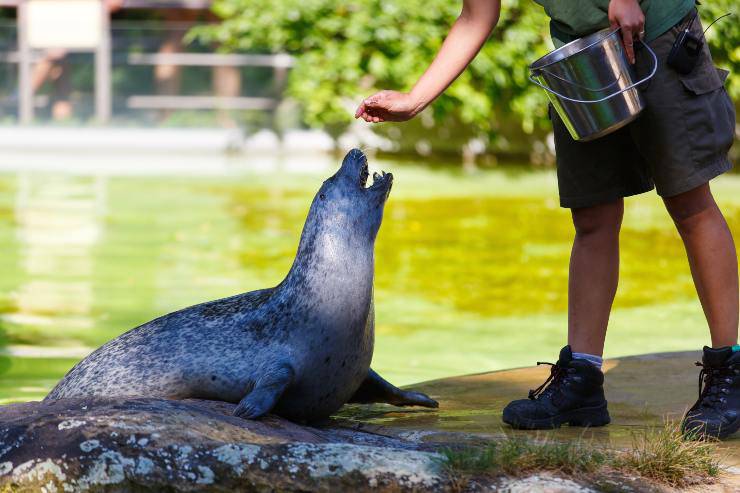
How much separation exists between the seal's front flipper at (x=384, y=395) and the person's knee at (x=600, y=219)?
0.77 metres

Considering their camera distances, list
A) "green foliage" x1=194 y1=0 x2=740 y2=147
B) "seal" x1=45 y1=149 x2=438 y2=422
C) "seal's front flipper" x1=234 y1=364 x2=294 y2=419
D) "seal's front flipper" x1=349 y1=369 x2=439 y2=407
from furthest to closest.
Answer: "green foliage" x1=194 y1=0 x2=740 y2=147 → "seal's front flipper" x1=349 y1=369 x2=439 y2=407 → "seal" x1=45 y1=149 x2=438 y2=422 → "seal's front flipper" x1=234 y1=364 x2=294 y2=419

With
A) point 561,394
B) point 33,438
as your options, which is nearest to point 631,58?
point 561,394

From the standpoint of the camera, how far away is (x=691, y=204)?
333 cm

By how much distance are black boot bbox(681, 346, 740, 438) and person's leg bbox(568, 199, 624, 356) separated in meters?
0.33

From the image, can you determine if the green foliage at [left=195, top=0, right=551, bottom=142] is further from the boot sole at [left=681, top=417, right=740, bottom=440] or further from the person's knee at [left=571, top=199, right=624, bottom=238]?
the boot sole at [left=681, top=417, right=740, bottom=440]

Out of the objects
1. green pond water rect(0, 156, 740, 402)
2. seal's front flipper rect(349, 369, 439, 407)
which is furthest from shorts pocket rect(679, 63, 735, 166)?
green pond water rect(0, 156, 740, 402)

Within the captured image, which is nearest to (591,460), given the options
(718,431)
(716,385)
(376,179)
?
(718,431)

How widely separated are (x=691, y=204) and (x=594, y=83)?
0.45 meters

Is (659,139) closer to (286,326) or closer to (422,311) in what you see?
(286,326)

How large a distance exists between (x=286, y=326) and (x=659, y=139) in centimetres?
120

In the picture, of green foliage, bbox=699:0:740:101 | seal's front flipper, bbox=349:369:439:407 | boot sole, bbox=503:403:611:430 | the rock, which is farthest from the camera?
green foliage, bbox=699:0:740:101

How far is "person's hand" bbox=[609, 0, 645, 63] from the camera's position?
3225 mm

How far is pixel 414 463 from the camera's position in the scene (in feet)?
8.76

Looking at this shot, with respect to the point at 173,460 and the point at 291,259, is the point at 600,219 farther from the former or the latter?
the point at 291,259
